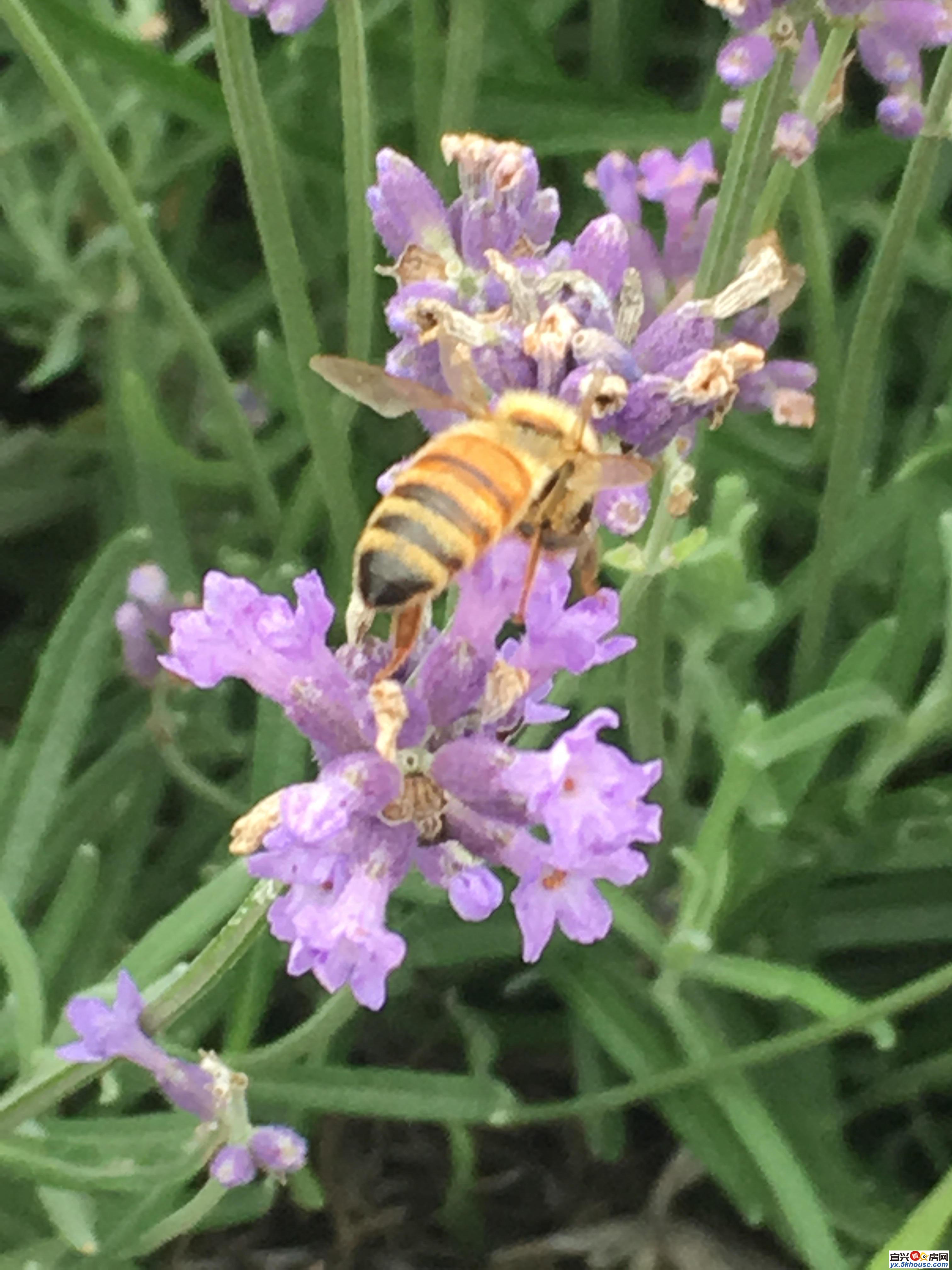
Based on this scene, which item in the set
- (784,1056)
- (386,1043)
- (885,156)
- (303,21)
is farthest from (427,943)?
(885,156)

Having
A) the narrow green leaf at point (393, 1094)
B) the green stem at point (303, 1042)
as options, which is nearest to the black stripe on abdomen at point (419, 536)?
the green stem at point (303, 1042)

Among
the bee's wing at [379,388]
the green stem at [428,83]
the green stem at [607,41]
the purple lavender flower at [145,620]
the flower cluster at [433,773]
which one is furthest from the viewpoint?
the green stem at [607,41]

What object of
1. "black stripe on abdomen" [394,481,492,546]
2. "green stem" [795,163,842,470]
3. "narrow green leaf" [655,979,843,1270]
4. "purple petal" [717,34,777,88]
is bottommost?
"narrow green leaf" [655,979,843,1270]

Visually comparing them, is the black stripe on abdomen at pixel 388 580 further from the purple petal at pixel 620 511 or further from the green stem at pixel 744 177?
the green stem at pixel 744 177

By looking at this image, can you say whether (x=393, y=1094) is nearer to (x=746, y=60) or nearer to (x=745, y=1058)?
(x=745, y=1058)

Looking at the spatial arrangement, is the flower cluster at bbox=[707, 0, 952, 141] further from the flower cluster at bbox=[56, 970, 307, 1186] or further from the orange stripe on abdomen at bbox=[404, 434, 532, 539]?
the flower cluster at bbox=[56, 970, 307, 1186]

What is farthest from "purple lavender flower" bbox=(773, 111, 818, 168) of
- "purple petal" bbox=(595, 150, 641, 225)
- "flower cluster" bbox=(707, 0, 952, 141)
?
"purple petal" bbox=(595, 150, 641, 225)
